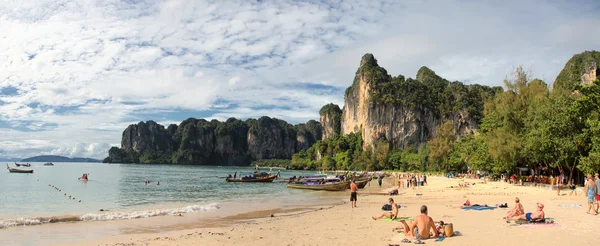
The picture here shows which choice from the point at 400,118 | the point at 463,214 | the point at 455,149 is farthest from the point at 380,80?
the point at 463,214

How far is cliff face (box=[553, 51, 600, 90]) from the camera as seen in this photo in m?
80.1

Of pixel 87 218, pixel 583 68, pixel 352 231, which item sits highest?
A: pixel 583 68

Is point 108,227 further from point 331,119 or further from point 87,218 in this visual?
point 331,119

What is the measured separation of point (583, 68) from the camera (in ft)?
274

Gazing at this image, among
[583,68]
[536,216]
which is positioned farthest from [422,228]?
[583,68]

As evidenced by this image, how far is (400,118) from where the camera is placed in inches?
4705

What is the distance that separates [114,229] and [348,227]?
8.98m

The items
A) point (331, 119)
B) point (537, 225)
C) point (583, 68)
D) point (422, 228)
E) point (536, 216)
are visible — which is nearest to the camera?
point (422, 228)

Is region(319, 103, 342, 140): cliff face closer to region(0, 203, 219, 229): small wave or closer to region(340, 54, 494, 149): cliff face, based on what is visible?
region(340, 54, 494, 149): cliff face

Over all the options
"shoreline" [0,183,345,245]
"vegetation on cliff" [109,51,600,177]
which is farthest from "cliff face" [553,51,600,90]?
"shoreline" [0,183,345,245]

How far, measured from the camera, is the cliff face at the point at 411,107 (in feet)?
369

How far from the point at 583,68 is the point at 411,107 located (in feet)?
145

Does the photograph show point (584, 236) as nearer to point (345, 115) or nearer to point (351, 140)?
point (351, 140)

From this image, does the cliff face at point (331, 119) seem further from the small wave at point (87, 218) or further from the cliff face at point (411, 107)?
the small wave at point (87, 218)
